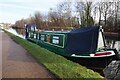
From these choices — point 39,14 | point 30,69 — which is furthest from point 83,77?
point 39,14

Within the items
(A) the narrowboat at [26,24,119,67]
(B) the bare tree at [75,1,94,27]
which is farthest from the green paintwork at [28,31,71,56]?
(B) the bare tree at [75,1,94,27]

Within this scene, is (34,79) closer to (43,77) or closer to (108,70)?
(43,77)

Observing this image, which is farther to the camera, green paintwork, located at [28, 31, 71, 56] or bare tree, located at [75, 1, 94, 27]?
bare tree, located at [75, 1, 94, 27]

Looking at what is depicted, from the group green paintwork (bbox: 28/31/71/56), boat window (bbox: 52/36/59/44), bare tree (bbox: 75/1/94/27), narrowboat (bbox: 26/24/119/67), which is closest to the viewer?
narrowboat (bbox: 26/24/119/67)

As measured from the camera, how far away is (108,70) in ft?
47.2

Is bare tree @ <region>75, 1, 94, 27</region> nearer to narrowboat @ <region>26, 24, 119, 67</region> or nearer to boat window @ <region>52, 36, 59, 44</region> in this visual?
boat window @ <region>52, 36, 59, 44</region>

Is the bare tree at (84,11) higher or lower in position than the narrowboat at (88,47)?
higher

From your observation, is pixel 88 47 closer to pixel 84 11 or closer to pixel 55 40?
pixel 55 40

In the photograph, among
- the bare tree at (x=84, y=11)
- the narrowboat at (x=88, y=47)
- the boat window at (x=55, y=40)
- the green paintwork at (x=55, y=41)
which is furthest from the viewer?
the bare tree at (x=84, y=11)

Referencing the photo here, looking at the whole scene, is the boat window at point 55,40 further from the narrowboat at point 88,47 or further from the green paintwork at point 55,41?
the narrowboat at point 88,47

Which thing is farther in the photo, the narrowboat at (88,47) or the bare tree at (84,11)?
the bare tree at (84,11)

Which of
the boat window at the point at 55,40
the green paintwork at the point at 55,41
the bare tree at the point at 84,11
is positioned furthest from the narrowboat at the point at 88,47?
the bare tree at the point at 84,11

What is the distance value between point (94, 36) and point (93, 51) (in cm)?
92

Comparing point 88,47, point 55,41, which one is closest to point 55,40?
point 55,41
